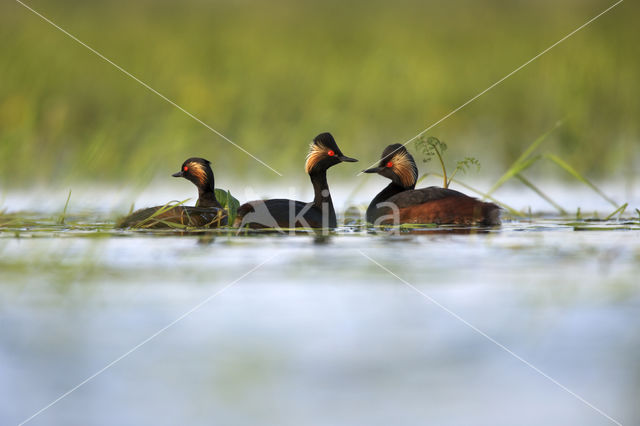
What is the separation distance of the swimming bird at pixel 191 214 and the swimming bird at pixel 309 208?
1.28ft

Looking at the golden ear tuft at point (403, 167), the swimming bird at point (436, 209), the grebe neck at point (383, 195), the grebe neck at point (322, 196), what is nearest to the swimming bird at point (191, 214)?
the grebe neck at point (322, 196)

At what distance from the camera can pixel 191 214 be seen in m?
7.27

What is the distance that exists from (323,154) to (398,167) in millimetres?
1045

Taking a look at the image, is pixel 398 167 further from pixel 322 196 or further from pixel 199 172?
pixel 199 172

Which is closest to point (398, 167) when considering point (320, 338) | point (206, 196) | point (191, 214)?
point (206, 196)

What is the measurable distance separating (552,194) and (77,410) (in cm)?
860

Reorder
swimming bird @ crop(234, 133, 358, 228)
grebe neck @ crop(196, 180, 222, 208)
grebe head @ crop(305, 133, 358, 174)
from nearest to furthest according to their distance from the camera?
1. swimming bird @ crop(234, 133, 358, 228)
2. grebe head @ crop(305, 133, 358, 174)
3. grebe neck @ crop(196, 180, 222, 208)

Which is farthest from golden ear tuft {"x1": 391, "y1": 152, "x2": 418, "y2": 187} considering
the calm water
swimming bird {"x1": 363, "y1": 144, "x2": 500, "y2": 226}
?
the calm water

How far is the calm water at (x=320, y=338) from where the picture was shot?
104 inches

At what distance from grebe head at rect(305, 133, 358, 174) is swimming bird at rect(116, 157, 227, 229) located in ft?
3.53

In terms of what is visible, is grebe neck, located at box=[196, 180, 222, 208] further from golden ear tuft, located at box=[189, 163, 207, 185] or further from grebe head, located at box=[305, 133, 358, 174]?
grebe head, located at box=[305, 133, 358, 174]

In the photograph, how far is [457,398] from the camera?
104 inches

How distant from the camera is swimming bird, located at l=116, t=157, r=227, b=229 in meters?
7.08

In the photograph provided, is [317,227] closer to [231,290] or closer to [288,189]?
[288,189]
